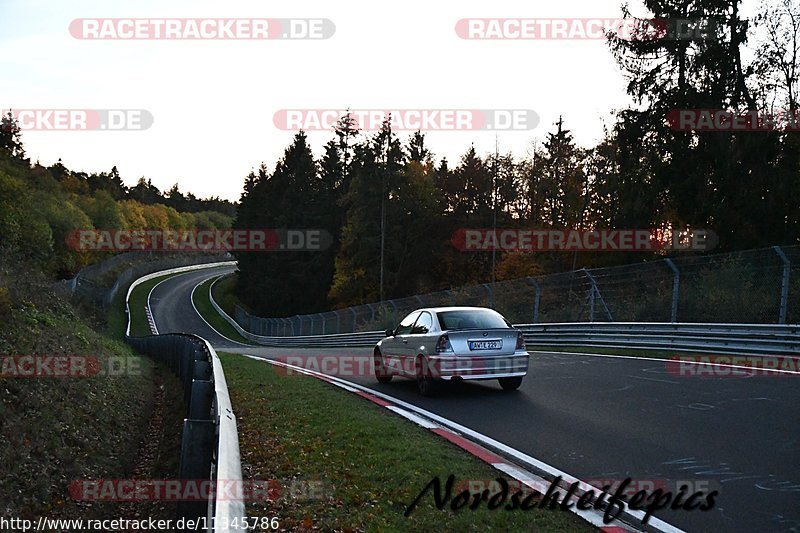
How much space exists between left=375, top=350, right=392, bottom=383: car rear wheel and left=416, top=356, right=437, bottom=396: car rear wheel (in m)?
2.08

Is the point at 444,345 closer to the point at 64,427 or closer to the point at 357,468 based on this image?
the point at 357,468

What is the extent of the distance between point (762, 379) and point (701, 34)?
25.6 m

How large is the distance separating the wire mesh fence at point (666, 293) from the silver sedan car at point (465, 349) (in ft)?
20.6

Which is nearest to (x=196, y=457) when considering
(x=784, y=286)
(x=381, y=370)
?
(x=381, y=370)

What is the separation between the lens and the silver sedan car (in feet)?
37.0

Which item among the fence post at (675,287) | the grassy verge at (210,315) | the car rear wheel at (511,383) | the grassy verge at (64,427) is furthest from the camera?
the grassy verge at (210,315)

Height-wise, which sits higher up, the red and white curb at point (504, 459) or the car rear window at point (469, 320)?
the car rear window at point (469, 320)

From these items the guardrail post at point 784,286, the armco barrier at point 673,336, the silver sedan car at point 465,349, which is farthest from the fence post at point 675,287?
the silver sedan car at point 465,349

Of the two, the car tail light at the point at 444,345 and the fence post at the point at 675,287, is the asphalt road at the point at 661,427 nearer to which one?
the car tail light at the point at 444,345

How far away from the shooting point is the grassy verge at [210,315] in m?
67.1

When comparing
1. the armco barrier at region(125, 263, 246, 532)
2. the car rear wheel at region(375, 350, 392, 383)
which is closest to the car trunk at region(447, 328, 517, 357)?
the car rear wheel at region(375, 350, 392, 383)

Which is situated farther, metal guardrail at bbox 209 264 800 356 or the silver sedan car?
metal guardrail at bbox 209 264 800 356

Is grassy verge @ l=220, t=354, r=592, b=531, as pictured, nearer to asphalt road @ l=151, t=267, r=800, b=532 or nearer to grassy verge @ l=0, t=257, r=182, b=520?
asphalt road @ l=151, t=267, r=800, b=532

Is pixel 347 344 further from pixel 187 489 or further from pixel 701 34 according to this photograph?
pixel 187 489
